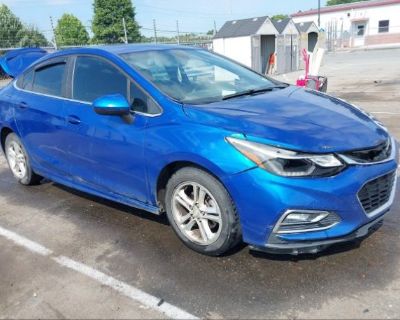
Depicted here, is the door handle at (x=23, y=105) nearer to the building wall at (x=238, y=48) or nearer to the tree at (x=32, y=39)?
the building wall at (x=238, y=48)

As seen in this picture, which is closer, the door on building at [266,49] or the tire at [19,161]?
the tire at [19,161]

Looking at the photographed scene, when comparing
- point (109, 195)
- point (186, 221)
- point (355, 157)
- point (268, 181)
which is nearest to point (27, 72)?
point (109, 195)

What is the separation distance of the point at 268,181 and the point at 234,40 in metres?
18.9

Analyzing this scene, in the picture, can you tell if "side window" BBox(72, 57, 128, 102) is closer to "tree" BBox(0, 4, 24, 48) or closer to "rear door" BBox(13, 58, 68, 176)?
"rear door" BBox(13, 58, 68, 176)

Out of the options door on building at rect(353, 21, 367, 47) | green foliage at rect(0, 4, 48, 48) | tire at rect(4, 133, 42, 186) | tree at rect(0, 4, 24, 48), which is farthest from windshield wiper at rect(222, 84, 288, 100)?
door on building at rect(353, 21, 367, 47)

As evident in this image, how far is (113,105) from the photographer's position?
3.48 meters

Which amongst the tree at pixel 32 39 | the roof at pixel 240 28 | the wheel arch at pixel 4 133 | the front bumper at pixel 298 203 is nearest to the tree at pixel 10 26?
the tree at pixel 32 39

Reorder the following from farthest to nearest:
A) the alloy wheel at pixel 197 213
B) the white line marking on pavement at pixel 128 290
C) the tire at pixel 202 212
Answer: the alloy wheel at pixel 197 213 < the tire at pixel 202 212 < the white line marking on pavement at pixel 128 290

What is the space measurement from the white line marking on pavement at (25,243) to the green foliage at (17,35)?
23208mm

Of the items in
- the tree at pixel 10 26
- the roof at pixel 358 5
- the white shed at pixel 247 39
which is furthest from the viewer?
the roof at pixel 358 5

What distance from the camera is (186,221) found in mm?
3471

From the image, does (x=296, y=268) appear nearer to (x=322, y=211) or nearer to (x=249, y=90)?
(x=322, y=211)

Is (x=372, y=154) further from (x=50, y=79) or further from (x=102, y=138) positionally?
(x=50, y=79)

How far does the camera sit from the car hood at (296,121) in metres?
2.87
